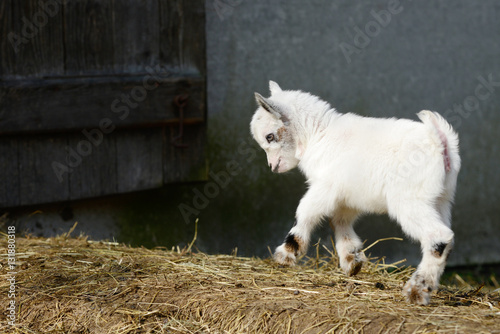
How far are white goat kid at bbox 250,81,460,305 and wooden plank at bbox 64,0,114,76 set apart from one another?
1.71m

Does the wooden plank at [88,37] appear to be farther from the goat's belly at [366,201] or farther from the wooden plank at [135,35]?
the goat's belly at [366,201]

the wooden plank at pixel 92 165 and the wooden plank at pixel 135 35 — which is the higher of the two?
the wooden plank at pixel 135 35

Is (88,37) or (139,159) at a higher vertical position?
(88,37)

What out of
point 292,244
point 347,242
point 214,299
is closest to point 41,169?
point 292,244

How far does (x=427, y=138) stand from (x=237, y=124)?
9.41 feet

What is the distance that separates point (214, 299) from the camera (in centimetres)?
367

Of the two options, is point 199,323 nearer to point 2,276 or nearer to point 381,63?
point 2,276

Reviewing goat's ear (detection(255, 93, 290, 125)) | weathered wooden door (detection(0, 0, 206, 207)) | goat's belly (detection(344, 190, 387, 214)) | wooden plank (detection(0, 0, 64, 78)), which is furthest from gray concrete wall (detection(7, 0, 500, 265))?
goat's belly (detection(344, 190, 387, 214))

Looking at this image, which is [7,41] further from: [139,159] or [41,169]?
[139,159]

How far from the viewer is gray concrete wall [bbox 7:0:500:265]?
643 cm

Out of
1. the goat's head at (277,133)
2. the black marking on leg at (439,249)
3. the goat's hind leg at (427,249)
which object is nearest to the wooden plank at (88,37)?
the goat's head at (277,133)

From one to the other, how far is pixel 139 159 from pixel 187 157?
45 cm

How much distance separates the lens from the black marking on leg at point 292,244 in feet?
13.8

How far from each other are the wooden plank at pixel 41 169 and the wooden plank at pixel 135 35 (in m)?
0.83
